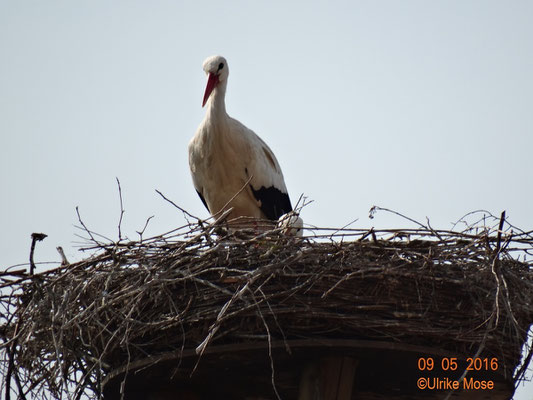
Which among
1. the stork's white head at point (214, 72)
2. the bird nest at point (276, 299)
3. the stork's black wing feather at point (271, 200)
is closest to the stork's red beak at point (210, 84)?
the stork's white head at point (214, 72)

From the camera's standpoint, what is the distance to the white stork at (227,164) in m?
5.87

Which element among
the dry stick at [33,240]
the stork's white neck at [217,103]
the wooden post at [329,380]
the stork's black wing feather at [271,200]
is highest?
the stork's white neck at [217,103]

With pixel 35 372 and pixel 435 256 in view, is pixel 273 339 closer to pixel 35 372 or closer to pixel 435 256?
pixel 435 256

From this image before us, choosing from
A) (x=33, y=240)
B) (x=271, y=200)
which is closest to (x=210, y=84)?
(x=271, y=200)

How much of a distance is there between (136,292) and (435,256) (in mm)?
1185

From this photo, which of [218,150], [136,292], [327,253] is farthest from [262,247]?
[218,150]

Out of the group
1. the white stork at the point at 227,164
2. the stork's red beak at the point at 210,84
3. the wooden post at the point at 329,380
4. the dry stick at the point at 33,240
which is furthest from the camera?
the stork's red beak at the point at 210,84

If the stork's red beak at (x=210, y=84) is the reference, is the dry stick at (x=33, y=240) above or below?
below

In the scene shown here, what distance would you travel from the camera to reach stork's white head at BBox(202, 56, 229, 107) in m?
6.02

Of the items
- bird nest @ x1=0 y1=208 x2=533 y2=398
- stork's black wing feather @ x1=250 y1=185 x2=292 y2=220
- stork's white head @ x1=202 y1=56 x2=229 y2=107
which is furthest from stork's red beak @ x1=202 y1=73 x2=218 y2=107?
bird nest @ x1=0 y1=208 x2=533 y2=398

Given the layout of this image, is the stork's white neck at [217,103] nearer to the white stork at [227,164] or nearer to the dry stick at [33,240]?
the white stork at [227,164]

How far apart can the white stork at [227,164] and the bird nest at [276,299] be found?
1.92 meters

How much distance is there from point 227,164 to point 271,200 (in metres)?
0.38

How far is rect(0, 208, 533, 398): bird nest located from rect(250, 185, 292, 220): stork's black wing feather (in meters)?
1.96
